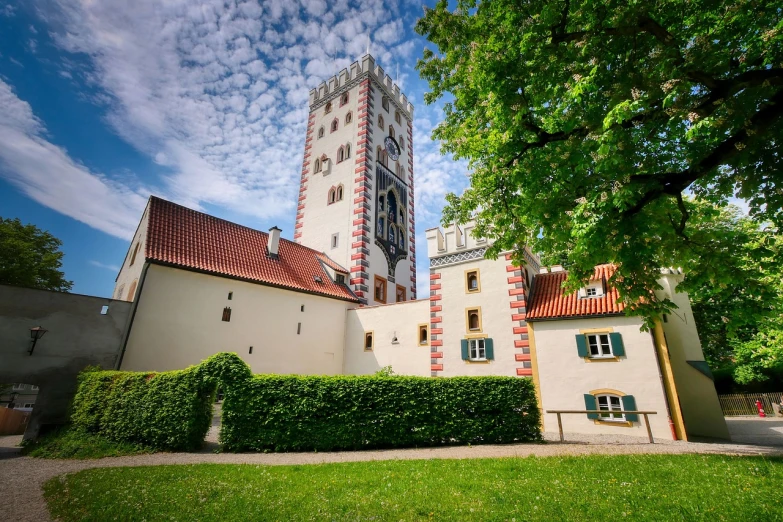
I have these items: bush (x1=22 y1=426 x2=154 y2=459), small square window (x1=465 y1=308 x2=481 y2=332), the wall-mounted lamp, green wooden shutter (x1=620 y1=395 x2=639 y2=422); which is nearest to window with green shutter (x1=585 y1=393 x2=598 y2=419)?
green wooden shutter (x1=620 y1=395 x2=639 y2=422)

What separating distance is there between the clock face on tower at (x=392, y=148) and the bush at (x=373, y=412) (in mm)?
26027

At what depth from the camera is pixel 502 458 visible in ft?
28.9

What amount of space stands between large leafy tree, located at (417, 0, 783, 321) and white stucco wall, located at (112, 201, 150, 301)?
16.6m

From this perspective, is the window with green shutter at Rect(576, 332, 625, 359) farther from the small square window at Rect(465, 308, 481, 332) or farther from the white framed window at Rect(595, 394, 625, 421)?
the small square window at Rect(465, 308, 481, 332)

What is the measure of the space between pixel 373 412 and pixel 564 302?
418 inches

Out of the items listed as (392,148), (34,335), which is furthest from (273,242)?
(392,148)

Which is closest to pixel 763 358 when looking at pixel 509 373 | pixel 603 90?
pixel 509 373

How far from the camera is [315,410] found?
439 inches

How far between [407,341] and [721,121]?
56.8 ft

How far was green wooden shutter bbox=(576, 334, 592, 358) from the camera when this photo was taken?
15269 mm

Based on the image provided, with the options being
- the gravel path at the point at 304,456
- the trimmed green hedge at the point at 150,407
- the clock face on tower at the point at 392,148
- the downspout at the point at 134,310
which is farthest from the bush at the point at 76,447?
the clock face on tower at the point at 392,148

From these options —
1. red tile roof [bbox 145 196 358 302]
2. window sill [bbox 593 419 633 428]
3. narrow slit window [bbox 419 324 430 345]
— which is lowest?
window sill [bbox 593 419 633 428]

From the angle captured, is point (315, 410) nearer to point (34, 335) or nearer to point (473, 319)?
point (473, 319)

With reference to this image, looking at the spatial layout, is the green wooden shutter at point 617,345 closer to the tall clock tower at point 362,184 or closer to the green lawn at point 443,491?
the green lawn at point 443,491
